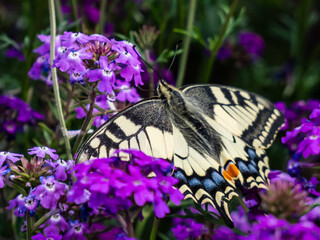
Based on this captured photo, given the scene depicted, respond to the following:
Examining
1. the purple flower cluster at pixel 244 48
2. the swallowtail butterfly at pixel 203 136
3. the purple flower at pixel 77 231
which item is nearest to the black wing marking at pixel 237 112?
the swallowtail butterfly at pixel 203 136

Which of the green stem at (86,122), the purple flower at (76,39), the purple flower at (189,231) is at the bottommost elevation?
the purple flower at (189,231)

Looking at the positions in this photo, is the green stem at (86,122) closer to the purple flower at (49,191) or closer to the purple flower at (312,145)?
the purple flower at (49,191)

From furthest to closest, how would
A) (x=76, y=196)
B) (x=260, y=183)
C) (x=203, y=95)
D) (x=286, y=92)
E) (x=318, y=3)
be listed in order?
(x=318, y=3), (x=286, y=92), (x=203, y=95), (x=260, y=183), (x=76, y=196)

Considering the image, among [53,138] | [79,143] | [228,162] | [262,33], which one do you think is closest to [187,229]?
[228,162]

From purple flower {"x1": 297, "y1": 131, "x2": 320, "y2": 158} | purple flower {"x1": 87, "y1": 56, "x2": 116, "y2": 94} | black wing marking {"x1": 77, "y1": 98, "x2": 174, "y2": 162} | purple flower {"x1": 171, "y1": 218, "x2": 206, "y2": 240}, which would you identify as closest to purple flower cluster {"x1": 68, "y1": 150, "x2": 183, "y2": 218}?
black wing marking {"x1": 77, "y1": 98, "x2": 174, "y2": 162}

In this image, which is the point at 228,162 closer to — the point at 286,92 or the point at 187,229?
the point at 187,229

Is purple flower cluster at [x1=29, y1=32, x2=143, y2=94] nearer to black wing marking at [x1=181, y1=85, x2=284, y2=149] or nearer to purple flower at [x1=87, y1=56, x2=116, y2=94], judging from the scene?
purple flower at [x1=87, y1=56, x2=116, y2=94]
